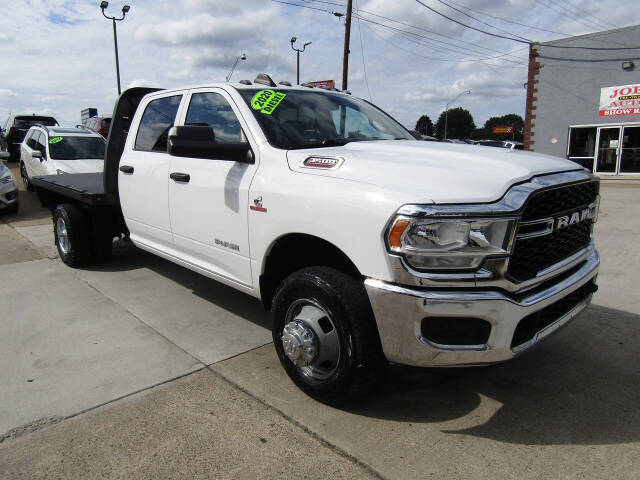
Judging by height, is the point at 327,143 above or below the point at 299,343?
above

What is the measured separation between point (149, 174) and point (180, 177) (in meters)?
0.69

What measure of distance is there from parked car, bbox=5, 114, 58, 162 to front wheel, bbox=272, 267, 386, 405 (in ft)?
68.1

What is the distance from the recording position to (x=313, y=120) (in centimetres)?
354

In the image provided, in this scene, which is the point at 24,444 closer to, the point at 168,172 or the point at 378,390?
the point at 378,390

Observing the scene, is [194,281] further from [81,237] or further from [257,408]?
[257,408]

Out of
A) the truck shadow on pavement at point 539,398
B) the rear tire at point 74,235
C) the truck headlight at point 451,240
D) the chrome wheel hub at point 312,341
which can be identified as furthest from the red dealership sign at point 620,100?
the chrome wheel hub at point 312,341

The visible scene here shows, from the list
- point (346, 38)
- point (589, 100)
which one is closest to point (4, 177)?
point (346, 38)

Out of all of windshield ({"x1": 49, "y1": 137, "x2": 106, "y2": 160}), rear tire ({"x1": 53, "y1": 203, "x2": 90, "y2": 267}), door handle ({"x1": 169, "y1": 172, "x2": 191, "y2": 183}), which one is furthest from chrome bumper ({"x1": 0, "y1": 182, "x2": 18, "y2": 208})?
door handle ({"x1": 169, "y1": 172, "x2": 191, "y2": 183})

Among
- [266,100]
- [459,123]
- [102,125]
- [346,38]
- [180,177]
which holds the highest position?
[459,123]

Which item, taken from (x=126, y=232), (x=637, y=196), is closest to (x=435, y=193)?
(x=126, y=232)

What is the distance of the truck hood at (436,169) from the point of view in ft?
7.54

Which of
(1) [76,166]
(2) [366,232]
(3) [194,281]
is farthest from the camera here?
(1) [76,166]

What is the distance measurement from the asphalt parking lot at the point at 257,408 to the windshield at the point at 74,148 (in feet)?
23.0

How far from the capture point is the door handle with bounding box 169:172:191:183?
3.79 m
